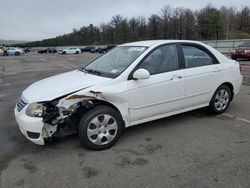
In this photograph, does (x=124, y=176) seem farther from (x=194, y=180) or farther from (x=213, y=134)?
(x=213, y=134)

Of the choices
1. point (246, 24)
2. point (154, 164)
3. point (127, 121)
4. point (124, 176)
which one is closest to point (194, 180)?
point (154, 164)

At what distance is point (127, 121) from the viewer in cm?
406

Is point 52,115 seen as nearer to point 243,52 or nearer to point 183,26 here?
point 243,52

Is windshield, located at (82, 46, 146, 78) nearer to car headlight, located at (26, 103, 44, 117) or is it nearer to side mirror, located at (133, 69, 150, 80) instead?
side mirror, located at (133, 69, 150, 80)

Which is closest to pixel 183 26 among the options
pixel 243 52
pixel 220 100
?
pixel 243 52

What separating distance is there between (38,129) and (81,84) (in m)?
0.88

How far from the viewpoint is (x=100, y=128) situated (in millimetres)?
3791

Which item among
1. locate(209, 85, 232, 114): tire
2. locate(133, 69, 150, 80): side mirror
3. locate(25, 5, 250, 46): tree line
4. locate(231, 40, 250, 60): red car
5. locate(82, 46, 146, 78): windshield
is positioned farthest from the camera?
locate(25, 5, 250, 46): tree line

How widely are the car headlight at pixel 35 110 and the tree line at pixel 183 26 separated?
59379 millimetres

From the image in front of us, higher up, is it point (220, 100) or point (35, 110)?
point (35, 110)

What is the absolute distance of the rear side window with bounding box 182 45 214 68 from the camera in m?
4.68

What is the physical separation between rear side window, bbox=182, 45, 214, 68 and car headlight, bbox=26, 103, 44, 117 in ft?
8.52

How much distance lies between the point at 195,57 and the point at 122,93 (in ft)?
5.87

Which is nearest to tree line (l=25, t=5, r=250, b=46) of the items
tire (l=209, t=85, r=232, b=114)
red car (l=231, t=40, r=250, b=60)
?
red car (l=231, t=40, r=250, b=60)
